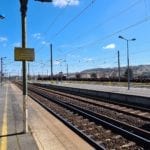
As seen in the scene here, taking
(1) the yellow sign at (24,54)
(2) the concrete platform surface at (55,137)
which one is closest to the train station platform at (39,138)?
(2) the concrete platform surface at (55,137)

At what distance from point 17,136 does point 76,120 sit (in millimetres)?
6068

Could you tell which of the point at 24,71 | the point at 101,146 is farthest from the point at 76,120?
the point at 101,146

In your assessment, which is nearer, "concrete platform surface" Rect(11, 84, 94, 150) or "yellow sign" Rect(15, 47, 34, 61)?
"concrete platform surface" Rect(11, 84, 94, 150)

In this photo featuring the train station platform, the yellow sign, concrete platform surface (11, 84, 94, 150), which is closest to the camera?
the train station platform

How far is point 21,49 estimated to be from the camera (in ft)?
41.3

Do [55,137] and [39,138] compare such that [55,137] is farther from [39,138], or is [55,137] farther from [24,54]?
[24,54]

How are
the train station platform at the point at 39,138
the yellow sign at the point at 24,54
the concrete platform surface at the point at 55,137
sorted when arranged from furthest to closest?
the yellow sign at the point at 24,54
the concrete platform surface at the point at 55,137
the train station platform at the point at 39,138

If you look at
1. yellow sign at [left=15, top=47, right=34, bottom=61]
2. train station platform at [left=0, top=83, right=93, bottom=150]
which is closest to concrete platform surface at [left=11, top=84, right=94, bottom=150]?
train station platform at [left=0, top=83, right=93, bottom=150]

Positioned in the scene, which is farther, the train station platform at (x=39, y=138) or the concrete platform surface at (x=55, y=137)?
the concrete platform surface at (x=55, y=137)

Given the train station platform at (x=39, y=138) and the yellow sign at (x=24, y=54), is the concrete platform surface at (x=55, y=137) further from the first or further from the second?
the yellow sign at (x=24, y=54)

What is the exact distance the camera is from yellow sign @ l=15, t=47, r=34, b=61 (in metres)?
12.5

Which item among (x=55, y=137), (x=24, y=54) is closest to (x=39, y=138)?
(x=55, y=137)

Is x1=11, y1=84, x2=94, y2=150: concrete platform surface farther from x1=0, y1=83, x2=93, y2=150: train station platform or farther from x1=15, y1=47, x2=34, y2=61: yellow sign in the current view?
x1=15, y1=47, x2=34, y2=61: yellow sign

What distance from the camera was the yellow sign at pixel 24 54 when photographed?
1252 cm
